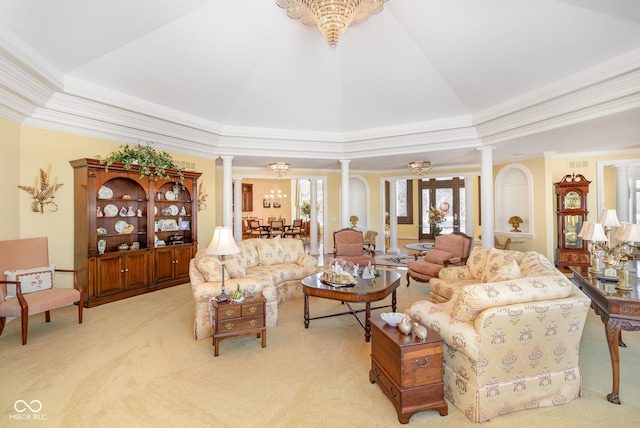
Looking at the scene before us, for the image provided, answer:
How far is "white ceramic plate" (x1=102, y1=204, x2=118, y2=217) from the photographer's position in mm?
5516

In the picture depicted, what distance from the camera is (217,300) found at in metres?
3.57

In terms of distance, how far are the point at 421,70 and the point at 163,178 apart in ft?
16.4

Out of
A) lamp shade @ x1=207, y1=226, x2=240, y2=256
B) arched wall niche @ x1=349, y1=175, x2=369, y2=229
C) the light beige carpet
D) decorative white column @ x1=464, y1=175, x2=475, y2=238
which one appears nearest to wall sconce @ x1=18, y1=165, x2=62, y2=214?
the light beige carpet

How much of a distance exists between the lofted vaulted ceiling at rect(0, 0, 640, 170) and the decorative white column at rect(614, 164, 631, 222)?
841 mm

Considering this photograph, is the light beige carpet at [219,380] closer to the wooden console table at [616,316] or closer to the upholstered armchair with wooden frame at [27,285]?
the wooden console table at [616,316]

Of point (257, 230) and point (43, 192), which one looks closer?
point (43, 192)

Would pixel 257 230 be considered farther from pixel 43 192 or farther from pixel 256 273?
pixel 43 192

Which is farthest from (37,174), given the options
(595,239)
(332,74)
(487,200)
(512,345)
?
(487,200)

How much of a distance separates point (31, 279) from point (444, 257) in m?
6.34

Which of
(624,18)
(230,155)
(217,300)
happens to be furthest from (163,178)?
(624,18)

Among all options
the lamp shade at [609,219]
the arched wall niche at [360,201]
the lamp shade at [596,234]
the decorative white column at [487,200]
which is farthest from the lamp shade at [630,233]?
the arched wall niche at [360,201]

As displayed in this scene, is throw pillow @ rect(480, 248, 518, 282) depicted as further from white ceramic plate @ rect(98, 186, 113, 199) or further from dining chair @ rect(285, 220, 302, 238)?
dining chair @ rect(285, 220, 302, 238)

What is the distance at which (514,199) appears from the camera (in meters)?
8.64

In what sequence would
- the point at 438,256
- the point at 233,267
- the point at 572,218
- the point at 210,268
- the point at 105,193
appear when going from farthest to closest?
1. the point at 572,218
2. the point at 438,256
3. the point at 105,193
4. the point at 233,267
5. the point at 210,268
